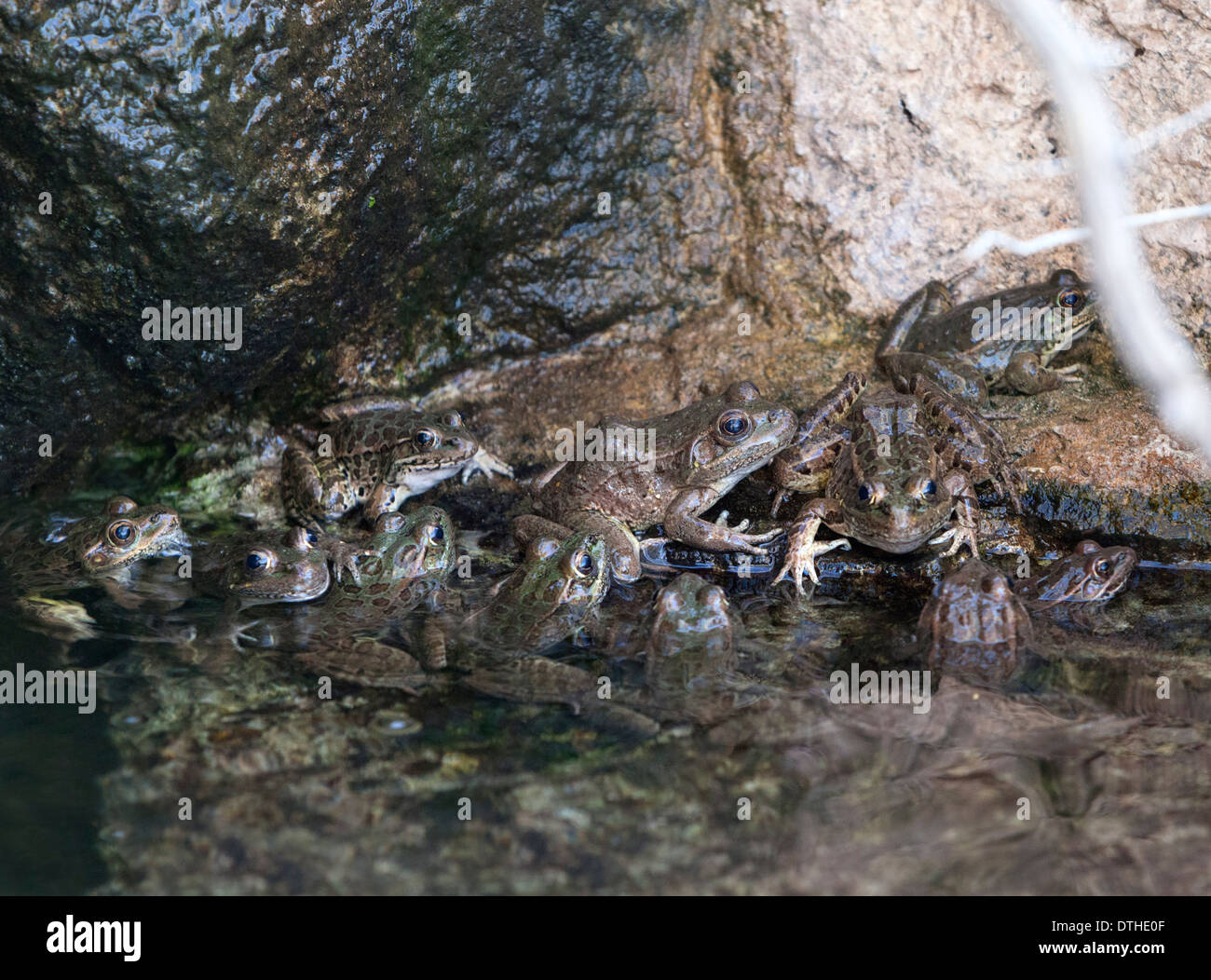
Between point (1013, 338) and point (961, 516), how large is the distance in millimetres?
1581

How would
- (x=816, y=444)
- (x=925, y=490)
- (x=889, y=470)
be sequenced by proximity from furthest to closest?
(x=816, y=444) → (x=889, y=470) → (x=925, y=490)

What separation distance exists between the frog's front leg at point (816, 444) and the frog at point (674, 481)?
0.17m

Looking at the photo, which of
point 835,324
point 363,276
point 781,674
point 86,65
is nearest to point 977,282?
point 835,324

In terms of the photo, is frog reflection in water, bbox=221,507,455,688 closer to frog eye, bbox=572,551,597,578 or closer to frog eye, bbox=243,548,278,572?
frog eye, bbox=243,548,278,572

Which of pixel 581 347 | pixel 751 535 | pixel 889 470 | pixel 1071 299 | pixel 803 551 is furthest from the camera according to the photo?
pixel 581 347

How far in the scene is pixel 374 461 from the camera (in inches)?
288

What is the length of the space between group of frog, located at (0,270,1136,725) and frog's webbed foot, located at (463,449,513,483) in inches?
0.7

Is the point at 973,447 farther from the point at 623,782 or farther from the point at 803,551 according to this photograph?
the point at 623,782

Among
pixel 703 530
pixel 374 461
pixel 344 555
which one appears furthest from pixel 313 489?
pixel 703 530

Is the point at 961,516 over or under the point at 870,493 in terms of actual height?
under

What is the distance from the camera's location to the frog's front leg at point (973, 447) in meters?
6.53

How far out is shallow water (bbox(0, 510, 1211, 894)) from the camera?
403 cm

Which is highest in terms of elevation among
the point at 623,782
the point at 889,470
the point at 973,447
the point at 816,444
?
the point at 816,444

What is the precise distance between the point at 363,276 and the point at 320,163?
38.7 inches
